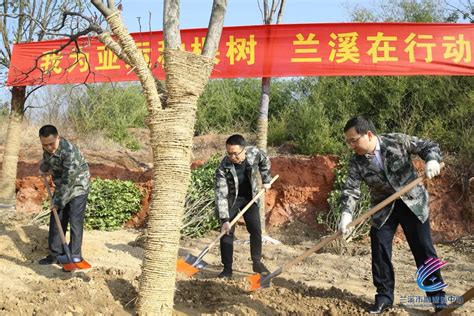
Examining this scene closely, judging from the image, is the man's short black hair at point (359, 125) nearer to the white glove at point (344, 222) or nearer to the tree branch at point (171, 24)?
the white glove at point (344, 222)

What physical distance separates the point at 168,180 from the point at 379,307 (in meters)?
1.88

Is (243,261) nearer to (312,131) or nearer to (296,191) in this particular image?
(296,191)

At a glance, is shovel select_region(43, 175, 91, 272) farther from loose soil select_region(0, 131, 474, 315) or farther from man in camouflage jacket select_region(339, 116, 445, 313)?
man in camouflage jacket select_region(339, 116, 445, 313)

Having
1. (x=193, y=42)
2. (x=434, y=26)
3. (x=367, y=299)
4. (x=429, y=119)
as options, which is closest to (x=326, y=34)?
(x=434, y=26)

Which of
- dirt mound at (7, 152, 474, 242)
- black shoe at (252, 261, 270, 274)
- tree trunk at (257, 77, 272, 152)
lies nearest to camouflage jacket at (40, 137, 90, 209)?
black shoe at (252, 261, 270, 274)

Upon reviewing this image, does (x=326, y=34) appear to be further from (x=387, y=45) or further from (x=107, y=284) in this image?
(x=107, y=284)

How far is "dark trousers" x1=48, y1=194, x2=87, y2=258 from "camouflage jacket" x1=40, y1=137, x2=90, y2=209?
71 millimetres

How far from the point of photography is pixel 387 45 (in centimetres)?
668

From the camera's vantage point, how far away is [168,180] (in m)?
3.17

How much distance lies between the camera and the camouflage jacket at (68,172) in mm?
5066

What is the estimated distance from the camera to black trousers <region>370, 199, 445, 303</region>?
3.77 meters

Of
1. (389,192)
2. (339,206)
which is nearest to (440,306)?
(389,192)

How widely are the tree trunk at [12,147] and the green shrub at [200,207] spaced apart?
277 centimetres

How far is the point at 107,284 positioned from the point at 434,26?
17.1 feet
